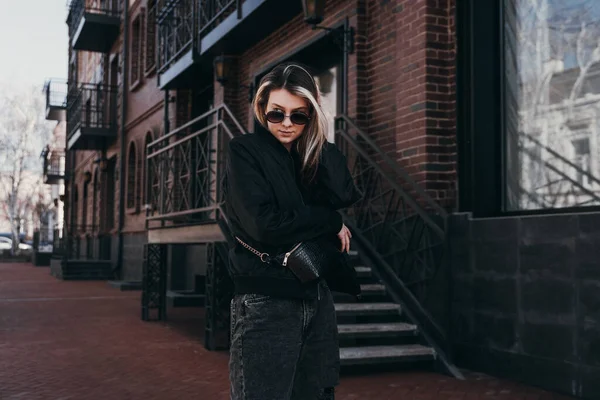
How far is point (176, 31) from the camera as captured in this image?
44.5 feet

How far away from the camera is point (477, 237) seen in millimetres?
6184

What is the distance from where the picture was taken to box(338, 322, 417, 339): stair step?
5.88m

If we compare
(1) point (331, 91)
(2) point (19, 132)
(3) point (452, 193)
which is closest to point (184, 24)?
(1) point (331, 91)

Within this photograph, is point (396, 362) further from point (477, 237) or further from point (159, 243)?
point (159, 243)

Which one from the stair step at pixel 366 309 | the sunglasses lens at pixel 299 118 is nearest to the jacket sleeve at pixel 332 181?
the sunglasses lens at pixel 299 118

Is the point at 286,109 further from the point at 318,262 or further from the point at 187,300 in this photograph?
the point at 187,300

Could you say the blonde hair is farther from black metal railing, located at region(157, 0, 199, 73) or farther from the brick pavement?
black metal railing, located at region(157, 0, 199, 73)

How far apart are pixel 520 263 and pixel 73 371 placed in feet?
13.1


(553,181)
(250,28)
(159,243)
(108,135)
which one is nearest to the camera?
(553,181)

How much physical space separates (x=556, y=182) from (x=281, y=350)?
4.71 metres

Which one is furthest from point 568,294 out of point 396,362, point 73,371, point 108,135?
point 108,135

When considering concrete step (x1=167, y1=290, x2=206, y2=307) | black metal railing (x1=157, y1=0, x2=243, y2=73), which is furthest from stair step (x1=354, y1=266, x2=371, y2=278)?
concrete step (x1=167, y1=290, x2=206, y2=307)

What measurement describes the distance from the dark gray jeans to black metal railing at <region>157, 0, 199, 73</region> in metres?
10.9

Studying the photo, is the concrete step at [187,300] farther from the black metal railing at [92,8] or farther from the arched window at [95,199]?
the arched window at [95,199]
